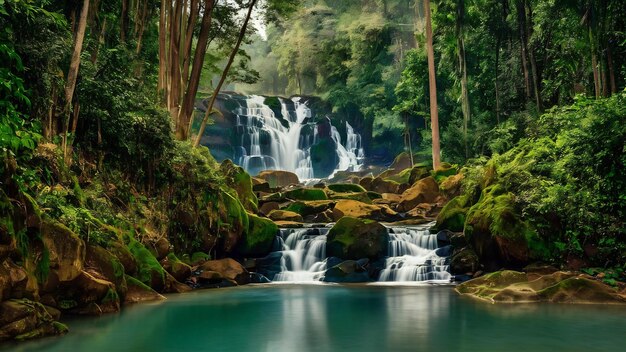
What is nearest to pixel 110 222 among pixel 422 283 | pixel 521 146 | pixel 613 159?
pixel 422 283

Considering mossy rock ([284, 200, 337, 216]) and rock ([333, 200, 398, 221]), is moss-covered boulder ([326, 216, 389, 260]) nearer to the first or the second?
rock ([333, 200, 398, 221])

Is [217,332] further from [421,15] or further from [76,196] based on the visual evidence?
[421,15]

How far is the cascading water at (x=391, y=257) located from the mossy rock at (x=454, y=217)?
23.1 inches

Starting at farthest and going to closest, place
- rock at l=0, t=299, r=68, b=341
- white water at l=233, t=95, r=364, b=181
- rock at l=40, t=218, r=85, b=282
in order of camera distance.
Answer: white water at l=233, t=95, r=364, b=181 < rock at l=40, t=218, r=85, b=282 < rock at l=0, t=299, r=68, b=341

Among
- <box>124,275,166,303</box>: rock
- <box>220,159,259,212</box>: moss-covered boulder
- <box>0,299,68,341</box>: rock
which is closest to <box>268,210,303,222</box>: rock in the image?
<box>220,159,259,212</box>: moss-covered boulder

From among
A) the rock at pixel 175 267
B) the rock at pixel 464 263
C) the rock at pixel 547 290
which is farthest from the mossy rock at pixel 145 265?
the rock at pixel 464 263

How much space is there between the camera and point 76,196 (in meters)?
10.6

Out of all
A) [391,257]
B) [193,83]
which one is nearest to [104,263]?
[193,83]

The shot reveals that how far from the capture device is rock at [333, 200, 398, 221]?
22.2 meters

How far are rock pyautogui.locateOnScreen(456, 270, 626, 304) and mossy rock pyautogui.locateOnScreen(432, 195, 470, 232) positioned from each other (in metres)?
5.35

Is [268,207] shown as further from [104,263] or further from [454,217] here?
[104,263]

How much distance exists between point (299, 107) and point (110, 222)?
3443 cm

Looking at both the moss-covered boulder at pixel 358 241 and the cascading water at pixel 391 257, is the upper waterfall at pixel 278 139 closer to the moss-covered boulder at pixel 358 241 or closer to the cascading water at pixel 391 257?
the cascading water at pixel 391 257

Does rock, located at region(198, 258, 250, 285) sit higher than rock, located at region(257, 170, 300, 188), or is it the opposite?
rock, located at region(257, 170, 300, 188)
